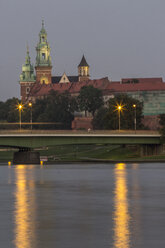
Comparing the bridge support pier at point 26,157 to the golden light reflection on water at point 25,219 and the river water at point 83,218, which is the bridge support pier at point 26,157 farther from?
the golden light reflection on water at point 25,219

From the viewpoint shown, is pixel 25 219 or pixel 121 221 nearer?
pixel 121 221

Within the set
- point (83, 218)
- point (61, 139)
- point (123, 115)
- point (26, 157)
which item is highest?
point (123, 115)

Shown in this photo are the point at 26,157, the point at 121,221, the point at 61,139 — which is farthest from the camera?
the point at 26,157

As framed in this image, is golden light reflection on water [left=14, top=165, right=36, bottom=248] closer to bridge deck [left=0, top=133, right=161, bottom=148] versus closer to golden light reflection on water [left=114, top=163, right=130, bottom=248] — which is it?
golden light reflection on water [left=114, top=163, right=130, bottom=248]

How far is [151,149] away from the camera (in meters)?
146

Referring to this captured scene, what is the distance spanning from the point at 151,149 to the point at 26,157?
26337 millimetres

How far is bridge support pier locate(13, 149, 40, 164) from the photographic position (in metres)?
140

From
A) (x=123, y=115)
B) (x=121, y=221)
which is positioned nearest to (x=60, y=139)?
(x=123, y=115)

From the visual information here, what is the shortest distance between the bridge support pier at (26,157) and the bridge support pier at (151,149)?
23.8 metres

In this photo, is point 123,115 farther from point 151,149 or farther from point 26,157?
point 26,157

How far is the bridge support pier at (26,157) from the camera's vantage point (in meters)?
140

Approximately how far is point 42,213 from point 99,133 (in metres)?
90.1

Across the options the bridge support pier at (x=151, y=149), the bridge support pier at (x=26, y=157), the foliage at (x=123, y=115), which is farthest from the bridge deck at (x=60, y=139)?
the foliage at (x=123, y=115)

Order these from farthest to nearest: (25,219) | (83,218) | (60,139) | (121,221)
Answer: (60,139) → (83,218) → (25,219) → (121,221)
